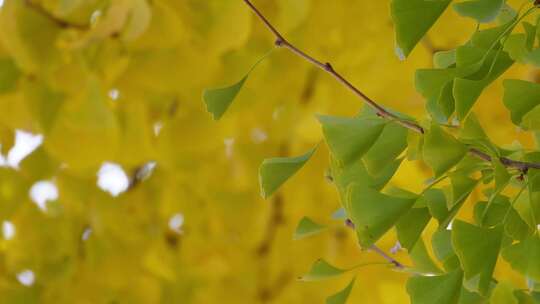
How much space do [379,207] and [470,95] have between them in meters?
0.04

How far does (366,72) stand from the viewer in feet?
2.09

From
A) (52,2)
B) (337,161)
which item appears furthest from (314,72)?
(337,161)

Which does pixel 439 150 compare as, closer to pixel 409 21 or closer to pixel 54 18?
pixel 409 21

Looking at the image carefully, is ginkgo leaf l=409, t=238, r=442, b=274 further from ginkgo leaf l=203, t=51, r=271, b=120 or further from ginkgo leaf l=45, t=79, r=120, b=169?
ginkgo leaf l=45, t=79, r=120, b=169

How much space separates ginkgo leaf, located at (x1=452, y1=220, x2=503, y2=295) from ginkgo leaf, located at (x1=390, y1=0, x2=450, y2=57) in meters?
0.06

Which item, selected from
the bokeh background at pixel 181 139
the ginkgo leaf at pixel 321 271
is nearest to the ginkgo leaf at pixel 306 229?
the ginkgo leaf at pixel 321 271

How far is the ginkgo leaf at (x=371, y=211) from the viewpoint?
287mm

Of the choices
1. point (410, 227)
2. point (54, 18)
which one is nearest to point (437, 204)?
point (410, 227)

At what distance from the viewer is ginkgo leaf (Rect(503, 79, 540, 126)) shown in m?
0.30

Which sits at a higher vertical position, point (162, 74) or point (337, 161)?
point (337, 161)

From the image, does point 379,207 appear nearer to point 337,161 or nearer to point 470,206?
point 337,161

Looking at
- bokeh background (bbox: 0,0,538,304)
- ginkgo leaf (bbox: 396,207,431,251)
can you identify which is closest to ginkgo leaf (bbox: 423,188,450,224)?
ginkgo leaf (bbox: 396,207,431,251)

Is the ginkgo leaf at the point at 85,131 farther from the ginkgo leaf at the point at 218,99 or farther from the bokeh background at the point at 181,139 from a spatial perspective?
the ginkgo leaf at the point at 218,99

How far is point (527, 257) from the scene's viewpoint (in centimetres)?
28
